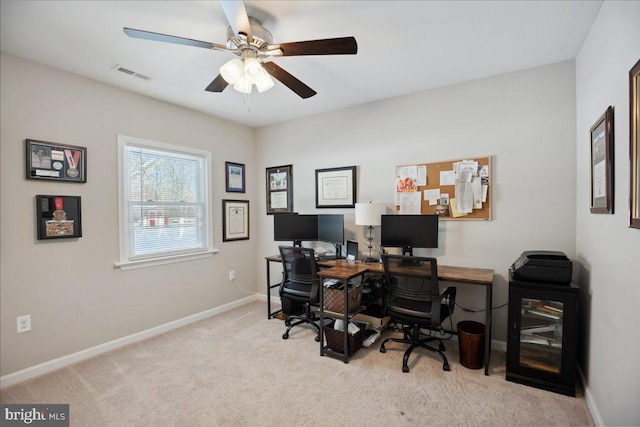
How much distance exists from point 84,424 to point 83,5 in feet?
8.67

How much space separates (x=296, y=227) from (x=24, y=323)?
2.60 m

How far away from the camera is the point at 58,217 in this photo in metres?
2.48

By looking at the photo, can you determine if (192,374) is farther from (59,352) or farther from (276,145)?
(276,145)

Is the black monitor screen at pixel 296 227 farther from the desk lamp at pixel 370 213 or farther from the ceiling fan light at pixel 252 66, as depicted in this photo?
the ceiling fan light at pixel 252 66

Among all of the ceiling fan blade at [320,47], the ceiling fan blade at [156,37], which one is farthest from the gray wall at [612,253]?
the ceiling fan blade at [156,37]

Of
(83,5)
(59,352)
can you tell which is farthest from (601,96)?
(59,352)

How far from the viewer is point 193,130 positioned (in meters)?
3.56

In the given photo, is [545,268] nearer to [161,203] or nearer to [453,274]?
[453,274]

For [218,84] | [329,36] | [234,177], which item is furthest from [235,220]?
[329,36]

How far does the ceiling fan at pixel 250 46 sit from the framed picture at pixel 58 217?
5.62 feet

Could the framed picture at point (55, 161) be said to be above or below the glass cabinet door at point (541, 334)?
above

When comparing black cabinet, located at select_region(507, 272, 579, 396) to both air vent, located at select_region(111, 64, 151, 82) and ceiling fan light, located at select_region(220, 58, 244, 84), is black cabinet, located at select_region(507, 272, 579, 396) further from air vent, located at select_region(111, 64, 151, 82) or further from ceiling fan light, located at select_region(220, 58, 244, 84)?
air vent, located at select_region(111, 64, 151, 82)

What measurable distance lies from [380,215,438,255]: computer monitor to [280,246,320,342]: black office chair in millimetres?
821

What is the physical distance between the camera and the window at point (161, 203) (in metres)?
2.97
